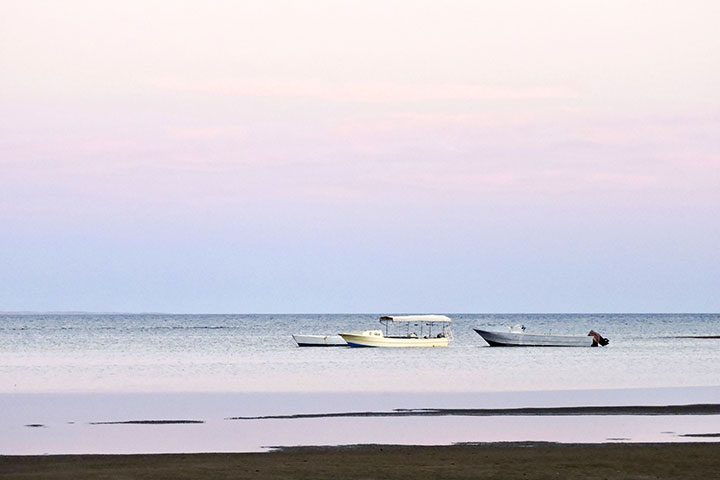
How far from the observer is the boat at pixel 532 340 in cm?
11262

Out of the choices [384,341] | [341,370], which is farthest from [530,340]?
[341,370]

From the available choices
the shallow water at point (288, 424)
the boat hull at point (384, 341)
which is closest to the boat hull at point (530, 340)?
the boat hull at point (384, 341)

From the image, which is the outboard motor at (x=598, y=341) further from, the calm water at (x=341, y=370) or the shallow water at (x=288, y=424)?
the shallow water at (x=288, y=424)

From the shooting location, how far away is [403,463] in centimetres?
2281

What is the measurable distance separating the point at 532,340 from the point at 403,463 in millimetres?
91642

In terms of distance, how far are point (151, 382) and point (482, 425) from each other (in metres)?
27.6

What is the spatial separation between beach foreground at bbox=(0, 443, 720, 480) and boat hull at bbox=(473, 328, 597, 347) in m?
86.7

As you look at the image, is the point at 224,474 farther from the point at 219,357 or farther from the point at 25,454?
the point at 219,357

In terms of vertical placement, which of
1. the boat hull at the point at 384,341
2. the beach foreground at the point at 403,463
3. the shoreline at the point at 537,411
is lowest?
the boat hull at the point at 384,341

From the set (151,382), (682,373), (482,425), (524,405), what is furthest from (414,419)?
(682,373)

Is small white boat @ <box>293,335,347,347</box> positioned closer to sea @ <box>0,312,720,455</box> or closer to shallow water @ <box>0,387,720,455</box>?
sea @ <box>0,312,720,455</box>

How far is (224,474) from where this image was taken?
21047 millimetres

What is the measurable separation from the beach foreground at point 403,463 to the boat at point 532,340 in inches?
3416

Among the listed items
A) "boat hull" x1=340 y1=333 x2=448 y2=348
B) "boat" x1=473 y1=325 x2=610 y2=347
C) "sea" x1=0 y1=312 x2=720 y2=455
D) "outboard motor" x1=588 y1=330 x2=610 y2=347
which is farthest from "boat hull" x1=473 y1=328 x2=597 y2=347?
"sea" x1=0 y1=312 x2=720 y2=455
